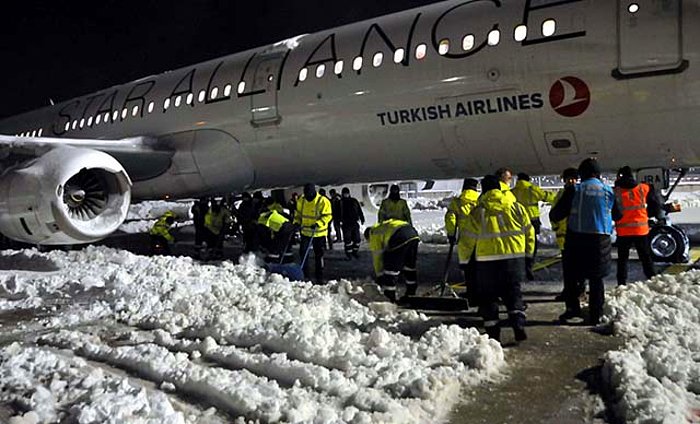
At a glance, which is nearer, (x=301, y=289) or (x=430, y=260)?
(x=301, y=289)

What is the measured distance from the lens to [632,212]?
7566mm

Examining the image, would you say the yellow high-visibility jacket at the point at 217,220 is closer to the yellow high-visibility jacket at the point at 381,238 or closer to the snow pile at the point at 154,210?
the yellow high-visibility jacket at the point at 381,238

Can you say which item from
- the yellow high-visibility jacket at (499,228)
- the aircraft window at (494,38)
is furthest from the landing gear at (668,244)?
the yellow high-visibility jacket at (499,228)

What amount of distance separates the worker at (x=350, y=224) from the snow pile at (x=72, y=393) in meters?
7.59

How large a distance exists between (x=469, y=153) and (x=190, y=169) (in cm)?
585

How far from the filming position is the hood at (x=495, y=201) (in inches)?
213

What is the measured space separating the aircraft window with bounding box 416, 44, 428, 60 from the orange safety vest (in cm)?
328

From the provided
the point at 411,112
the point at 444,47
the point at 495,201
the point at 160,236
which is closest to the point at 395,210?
the point at 411,112

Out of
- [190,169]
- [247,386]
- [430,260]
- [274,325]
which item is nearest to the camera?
[247,386]

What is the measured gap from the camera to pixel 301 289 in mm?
7480

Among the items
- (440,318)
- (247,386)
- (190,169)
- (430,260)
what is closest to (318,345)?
(247,386)

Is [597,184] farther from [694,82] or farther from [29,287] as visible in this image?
[29,287]

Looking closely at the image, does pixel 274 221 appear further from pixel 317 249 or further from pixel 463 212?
pixel 463 212

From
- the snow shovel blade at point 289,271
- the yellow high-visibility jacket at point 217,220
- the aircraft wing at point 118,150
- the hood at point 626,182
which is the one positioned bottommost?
the snow shovel blade at point 289,271
